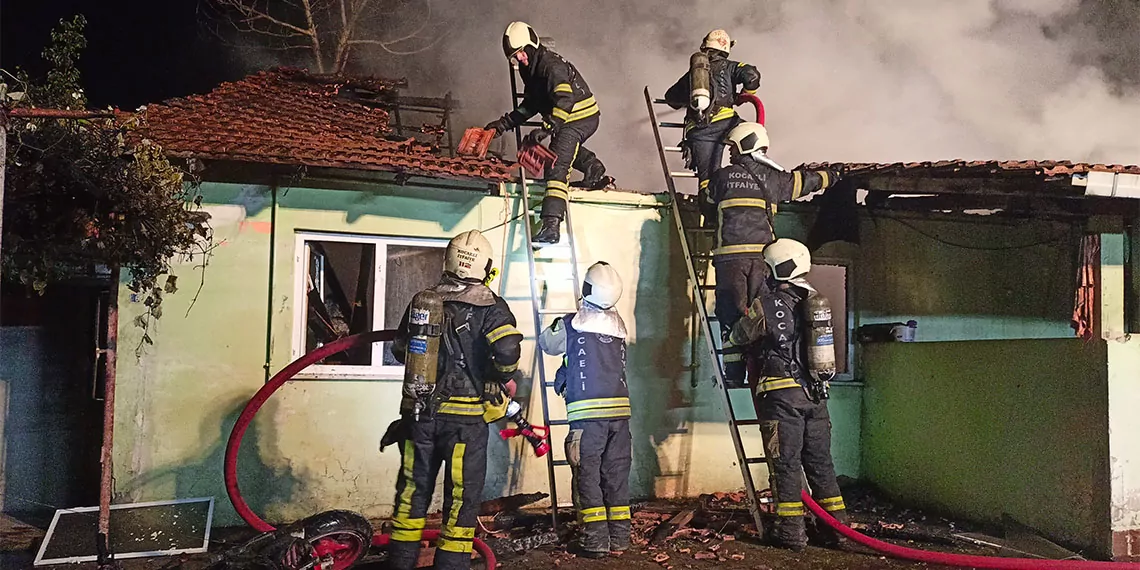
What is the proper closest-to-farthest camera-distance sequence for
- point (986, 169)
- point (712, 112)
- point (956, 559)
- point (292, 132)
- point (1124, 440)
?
point (956, 559)
point (1124, 440)
point (986, 169)
point (292, 132)
point (712, 112)

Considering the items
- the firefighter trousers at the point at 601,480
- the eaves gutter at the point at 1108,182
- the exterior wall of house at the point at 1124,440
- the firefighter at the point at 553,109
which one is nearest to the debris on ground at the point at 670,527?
the firefighter trousers at the point at 601,480

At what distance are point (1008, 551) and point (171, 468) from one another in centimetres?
660

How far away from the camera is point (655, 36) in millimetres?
14422

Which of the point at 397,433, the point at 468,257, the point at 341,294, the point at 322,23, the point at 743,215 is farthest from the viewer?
the point at 322,23

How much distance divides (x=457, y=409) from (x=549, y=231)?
214 centimetres

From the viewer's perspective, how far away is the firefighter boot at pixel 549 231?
643 centimetres

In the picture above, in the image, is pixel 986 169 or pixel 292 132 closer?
pixel 986 169

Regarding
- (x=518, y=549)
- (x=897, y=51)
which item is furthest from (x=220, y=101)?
(x=897, y=51)

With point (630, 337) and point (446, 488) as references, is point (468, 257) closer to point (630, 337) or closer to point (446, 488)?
point (446, 488)

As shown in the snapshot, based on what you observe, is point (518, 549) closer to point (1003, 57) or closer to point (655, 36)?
point (655, 36)

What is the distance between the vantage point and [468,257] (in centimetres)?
504

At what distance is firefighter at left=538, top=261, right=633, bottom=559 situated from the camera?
535cm

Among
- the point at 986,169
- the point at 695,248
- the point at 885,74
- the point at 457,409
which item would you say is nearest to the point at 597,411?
the point at 457,409

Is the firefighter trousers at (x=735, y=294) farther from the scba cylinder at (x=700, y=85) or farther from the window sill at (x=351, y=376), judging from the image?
the window sill at (x=351, y=376)
